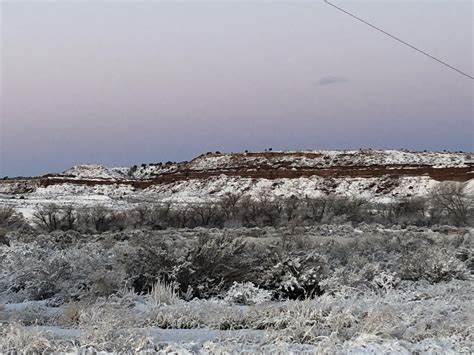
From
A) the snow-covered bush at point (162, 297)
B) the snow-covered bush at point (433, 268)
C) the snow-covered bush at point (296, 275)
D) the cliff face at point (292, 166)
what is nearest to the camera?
the snow-covered bush at point (162, 297)

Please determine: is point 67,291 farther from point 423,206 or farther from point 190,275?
point 423,206

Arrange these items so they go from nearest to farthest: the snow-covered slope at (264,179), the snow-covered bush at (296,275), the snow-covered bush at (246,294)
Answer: the snow-covered bush at (246,294), the snow-covered bush at (296,275), the snow-covered slope at (264,179)

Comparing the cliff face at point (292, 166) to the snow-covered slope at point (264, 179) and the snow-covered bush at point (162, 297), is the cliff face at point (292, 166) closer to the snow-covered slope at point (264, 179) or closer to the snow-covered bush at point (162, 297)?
the snow-covered slope at point (264, 179)

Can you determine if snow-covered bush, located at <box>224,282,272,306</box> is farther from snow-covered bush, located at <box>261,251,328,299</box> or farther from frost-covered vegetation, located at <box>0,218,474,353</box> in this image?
snow-covered bush, located at <box>261,251,328,299</box>

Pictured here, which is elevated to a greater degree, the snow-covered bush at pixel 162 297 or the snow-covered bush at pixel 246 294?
the snow-covered bush at pixel 162 297

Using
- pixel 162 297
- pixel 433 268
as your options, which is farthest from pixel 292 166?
pixel 162 297

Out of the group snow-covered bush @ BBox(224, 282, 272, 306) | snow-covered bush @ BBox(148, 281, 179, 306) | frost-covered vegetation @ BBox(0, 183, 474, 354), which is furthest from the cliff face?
snow-covered bush @ BBox(148, 281, 179, 306)

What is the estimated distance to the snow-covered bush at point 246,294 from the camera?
1084cm

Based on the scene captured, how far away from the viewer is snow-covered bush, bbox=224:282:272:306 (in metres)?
10.8

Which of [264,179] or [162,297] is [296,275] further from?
[264,179]

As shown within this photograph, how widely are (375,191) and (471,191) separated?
12636mm

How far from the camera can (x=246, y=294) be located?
11.2 m

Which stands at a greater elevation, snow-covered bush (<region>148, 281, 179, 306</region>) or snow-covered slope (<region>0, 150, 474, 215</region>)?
snow-covered bush (<region>148, 281, 179, 306</region>)

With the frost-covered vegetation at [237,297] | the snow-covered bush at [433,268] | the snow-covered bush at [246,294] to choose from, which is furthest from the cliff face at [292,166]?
the snow-covered bush at [246,294]
